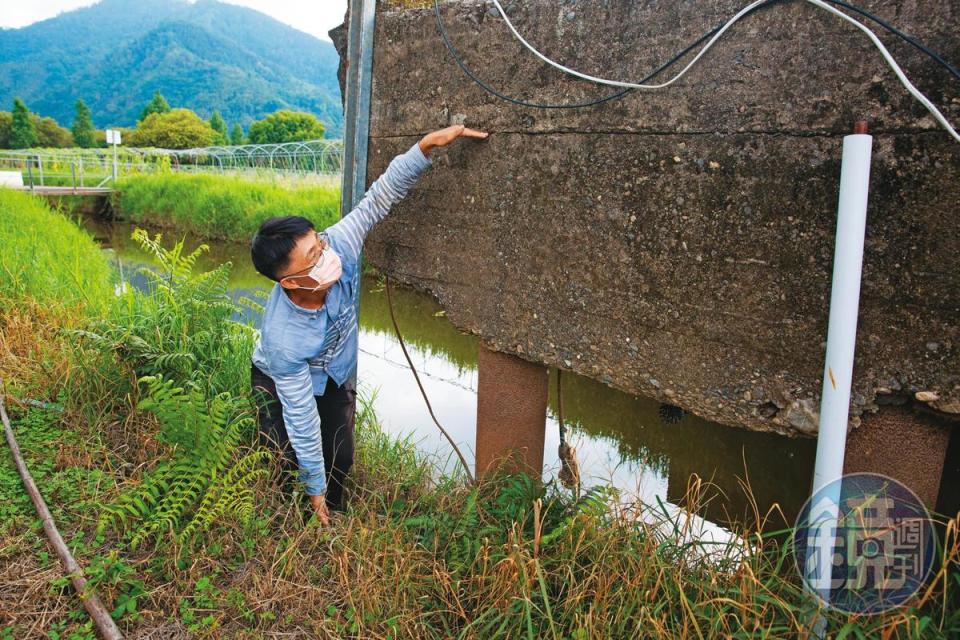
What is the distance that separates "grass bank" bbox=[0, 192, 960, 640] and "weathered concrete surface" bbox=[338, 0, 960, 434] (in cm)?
50

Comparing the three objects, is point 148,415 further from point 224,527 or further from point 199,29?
point 199,29

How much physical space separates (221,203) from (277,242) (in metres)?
11.9

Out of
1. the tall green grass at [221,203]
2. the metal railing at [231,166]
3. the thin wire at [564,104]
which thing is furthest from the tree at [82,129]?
the thin wire at [564,104]

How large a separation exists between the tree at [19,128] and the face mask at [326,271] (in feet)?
192

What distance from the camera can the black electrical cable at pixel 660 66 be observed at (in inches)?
66.1

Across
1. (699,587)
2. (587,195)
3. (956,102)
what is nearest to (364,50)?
(587,195)

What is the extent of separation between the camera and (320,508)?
8.54ft

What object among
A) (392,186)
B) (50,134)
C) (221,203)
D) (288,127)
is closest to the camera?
(392,186)

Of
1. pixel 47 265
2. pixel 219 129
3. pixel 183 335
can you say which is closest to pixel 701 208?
pixel 183 335

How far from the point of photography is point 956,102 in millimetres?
1678

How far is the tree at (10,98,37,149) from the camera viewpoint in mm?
50000

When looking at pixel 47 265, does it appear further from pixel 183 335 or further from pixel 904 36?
pixel 904 36

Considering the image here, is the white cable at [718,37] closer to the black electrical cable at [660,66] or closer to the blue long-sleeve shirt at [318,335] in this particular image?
the black electrical cable at [660,66]

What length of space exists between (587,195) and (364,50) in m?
1.36
